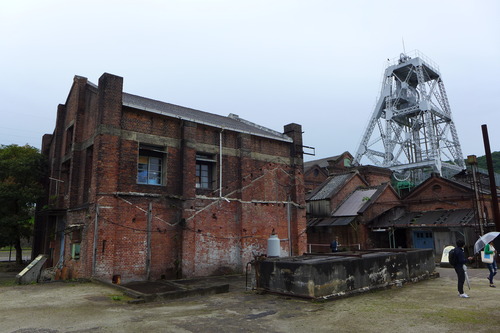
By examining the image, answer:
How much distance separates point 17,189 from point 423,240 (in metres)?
27.2

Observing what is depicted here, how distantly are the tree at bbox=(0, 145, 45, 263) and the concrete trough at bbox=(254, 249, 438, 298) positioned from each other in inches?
629

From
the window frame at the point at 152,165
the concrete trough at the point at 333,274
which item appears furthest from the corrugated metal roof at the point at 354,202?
the window frame at the point at 152,165

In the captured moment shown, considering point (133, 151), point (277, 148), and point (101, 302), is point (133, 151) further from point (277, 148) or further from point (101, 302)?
point (277, 148)

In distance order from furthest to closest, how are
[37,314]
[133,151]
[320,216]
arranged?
1. [320,216]
2. [133,151]
3. [37,314]

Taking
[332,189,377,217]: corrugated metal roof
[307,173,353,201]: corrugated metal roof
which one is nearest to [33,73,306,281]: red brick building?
[332,189,377,217]: corrugated metal roof

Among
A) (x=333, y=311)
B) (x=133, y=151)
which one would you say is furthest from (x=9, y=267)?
(x=333, y=311)

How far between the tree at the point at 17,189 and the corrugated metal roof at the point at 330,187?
70.7 ft

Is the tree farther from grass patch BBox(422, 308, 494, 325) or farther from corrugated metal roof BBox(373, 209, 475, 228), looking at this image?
corrugated metal roof BBox(373, 209, 475, 228)

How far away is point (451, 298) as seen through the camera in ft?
32.1

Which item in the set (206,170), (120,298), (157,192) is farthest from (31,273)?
(206,170)

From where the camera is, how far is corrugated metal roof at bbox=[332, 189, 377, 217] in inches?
1105

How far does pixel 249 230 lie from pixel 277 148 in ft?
17.7

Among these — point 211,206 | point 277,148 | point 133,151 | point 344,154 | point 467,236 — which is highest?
point 344,154

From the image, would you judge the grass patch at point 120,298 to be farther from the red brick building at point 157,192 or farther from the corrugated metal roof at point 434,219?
the corrugated metal roof at point 434,219
